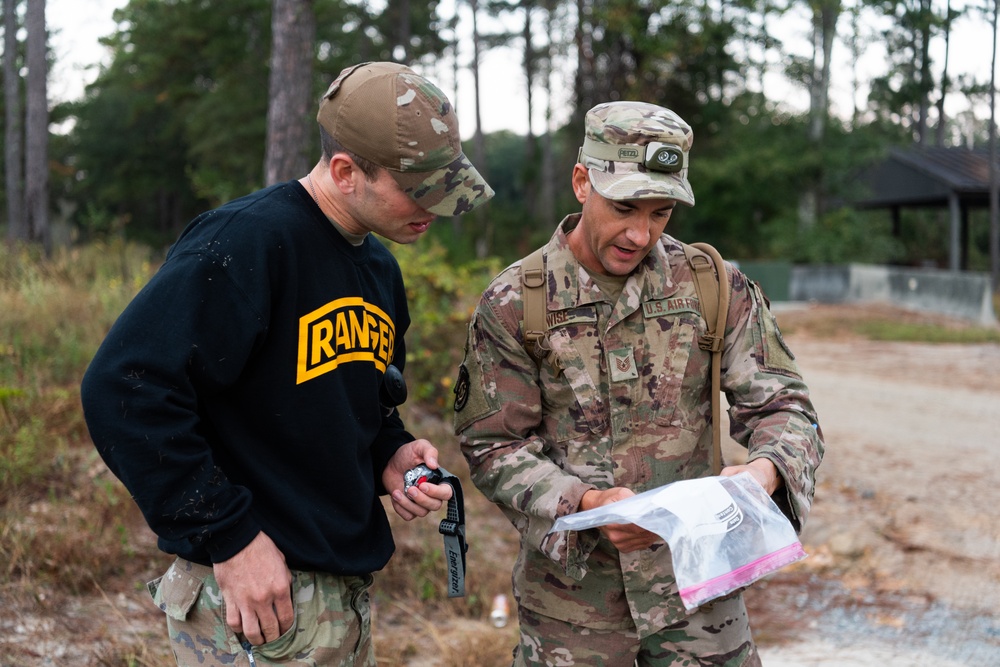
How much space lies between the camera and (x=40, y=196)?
45.3 feet

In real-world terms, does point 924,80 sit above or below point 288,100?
above

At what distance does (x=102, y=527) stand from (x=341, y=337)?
2931 mm

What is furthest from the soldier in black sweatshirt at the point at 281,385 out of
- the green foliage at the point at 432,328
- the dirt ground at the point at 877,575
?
the green foliage at the point at 432,328

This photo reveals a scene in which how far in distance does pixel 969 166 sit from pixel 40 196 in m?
22.7

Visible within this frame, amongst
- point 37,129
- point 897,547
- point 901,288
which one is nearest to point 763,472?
point 897,547

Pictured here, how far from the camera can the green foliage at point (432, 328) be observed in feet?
20.8

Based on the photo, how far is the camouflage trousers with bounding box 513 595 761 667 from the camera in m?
2.28

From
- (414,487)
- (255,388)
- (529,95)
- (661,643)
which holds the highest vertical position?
(529,95)

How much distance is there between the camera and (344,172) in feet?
6.27

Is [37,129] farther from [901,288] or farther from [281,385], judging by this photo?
[901,288]

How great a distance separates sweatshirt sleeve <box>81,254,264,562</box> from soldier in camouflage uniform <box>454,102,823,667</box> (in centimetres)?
76

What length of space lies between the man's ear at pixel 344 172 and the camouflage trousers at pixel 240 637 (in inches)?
32.9

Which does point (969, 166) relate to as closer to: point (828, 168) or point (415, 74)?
point (828, 168)

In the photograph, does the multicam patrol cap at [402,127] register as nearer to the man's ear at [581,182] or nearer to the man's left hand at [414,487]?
the man's ear at [581,182]
